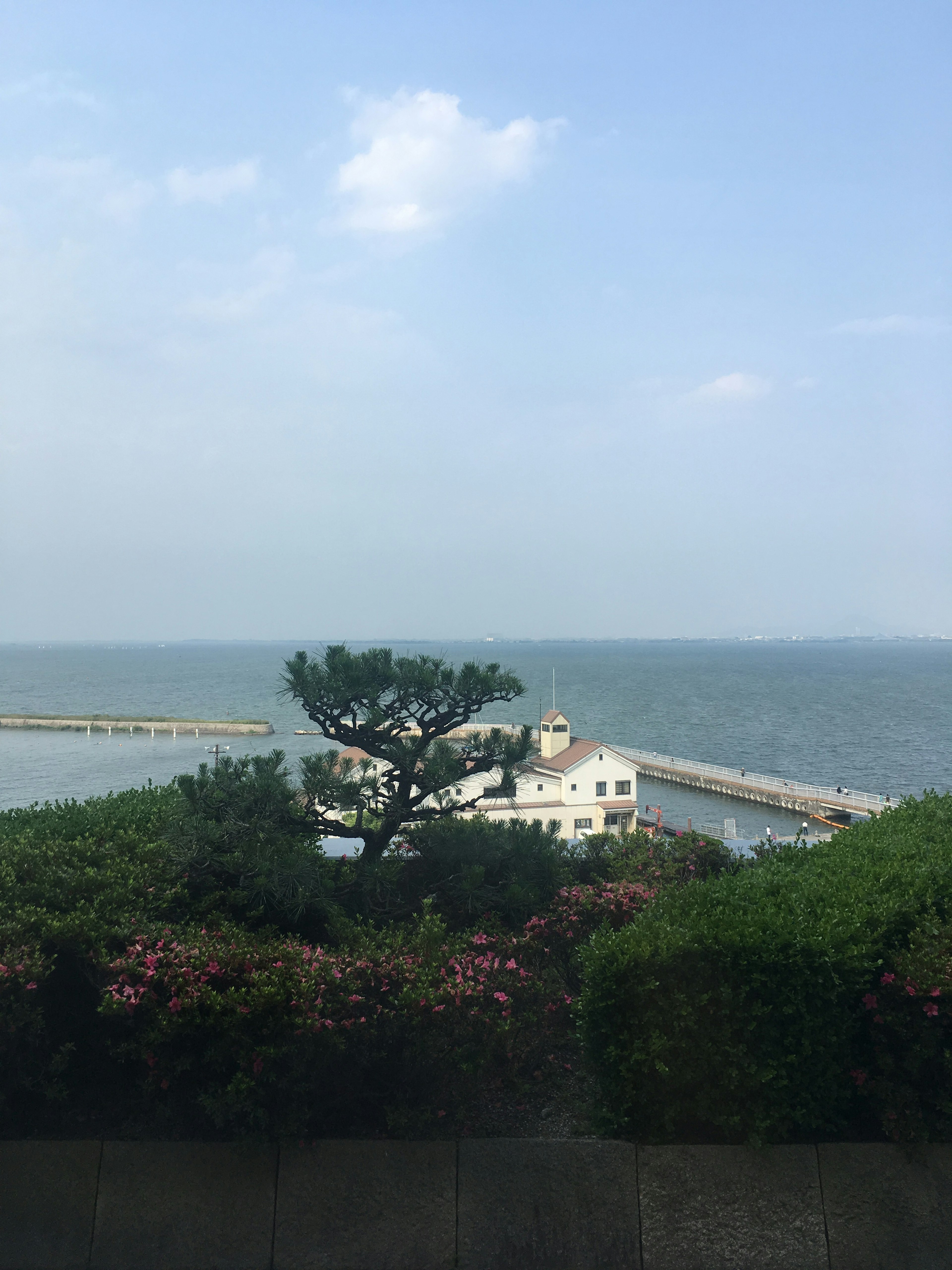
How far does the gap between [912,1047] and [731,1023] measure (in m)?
0.94

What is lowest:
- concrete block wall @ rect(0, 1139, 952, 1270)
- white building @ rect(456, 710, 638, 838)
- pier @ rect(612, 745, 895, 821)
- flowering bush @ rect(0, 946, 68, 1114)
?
pier @ rect(612, 745, 895, 821)

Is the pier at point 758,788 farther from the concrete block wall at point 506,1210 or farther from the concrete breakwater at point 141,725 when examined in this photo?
the concrete breakwater at point 141,725

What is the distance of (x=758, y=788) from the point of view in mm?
43250

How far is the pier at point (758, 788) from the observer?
3841cm

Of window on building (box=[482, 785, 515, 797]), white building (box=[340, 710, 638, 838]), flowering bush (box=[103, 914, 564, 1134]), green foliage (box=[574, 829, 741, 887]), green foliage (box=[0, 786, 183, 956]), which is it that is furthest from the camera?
white building (box=[340, 710, 638, 838])

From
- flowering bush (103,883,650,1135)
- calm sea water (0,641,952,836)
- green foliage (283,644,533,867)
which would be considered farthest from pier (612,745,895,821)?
flowering bush (103,883,650,1135)

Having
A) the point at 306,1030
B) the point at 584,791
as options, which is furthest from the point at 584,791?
the point at 306,1030

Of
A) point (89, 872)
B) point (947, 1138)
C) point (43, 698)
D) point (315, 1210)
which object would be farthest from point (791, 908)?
point (43, 698)

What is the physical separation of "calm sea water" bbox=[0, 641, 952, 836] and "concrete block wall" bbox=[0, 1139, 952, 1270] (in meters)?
2.87

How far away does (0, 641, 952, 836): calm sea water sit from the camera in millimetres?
46375

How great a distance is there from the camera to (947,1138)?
4199 mm

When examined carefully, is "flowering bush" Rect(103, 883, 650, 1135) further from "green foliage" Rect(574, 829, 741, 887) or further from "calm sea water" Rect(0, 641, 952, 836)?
"green foliage" Rect(574, 829, 741, 887)

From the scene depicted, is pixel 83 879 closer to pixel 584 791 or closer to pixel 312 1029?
pixel 312 1029

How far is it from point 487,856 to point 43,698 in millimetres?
109937
